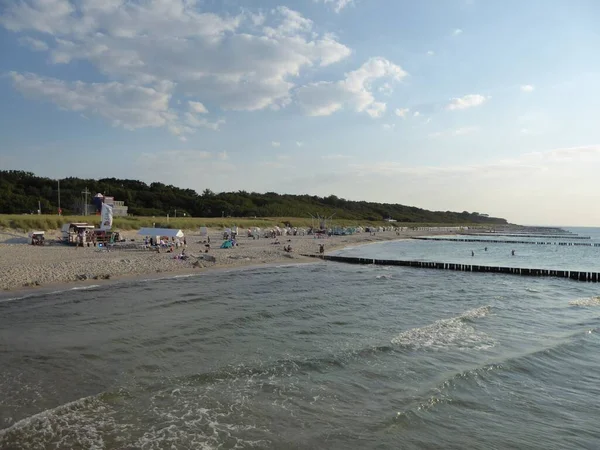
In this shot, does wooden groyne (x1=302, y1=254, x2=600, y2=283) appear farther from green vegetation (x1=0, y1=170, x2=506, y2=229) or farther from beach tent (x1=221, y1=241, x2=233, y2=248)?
green vegetation (x1=0, y1=170, x2=506, y2=229)

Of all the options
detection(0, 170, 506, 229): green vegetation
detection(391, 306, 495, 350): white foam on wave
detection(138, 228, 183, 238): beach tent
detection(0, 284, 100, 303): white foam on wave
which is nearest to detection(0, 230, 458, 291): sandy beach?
detection(138, 228, 183, 238): beach tent

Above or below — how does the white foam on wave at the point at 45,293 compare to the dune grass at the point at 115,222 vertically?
below

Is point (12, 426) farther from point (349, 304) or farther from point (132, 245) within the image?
point (132, 245)


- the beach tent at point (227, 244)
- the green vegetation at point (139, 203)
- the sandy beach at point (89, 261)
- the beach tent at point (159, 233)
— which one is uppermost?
the green vegetation at point (139, 203)

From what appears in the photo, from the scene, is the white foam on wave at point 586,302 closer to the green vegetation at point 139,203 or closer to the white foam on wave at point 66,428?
the white foam on wave at point 66,428

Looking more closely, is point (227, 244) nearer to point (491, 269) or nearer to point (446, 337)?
point (491, 269)

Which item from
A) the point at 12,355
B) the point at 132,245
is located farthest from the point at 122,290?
the point at 132,245

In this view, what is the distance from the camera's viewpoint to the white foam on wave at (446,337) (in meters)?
11.8

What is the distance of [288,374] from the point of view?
9.23 m

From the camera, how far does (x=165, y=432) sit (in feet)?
21.8

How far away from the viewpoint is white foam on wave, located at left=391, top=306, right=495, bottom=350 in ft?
38.7

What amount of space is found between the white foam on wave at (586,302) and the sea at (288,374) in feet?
5.02

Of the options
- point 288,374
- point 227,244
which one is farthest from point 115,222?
point 288,374

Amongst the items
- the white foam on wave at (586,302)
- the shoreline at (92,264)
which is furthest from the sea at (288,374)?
the shoreline at (92,264)
